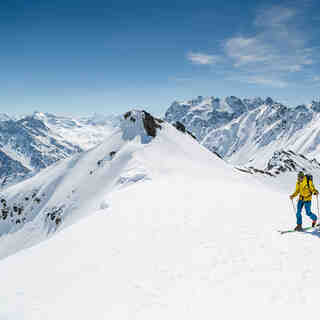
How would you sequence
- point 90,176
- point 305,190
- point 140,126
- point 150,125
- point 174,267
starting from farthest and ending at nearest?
point 150,125
point 140,126
point 90,176
point 305,190
point 174,267

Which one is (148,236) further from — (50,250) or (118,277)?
(50,250)

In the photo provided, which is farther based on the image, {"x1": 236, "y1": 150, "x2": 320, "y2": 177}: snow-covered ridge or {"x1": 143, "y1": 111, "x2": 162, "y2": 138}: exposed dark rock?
{"x1": 236, "y1": 150, "x2": 320, "y2": 177}: snow-covered ridge

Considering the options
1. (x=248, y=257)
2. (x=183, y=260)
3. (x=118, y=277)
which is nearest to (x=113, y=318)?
(x=118, y=277)

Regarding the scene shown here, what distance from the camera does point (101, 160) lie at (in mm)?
57875

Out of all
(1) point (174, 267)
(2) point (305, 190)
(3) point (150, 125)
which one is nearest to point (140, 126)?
(3) point (150, 125)

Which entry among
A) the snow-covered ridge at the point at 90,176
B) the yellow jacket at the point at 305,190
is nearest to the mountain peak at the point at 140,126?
the snow-covered ridge at the point at 90,176

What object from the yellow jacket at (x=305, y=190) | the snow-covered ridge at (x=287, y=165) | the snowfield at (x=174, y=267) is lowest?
the snow-covered ridge at (x=287, y=165)

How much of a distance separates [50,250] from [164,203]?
845 cm

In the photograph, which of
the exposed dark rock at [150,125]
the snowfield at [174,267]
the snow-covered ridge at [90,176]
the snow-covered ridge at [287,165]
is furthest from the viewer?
the snow-covered ridge at [287,165]

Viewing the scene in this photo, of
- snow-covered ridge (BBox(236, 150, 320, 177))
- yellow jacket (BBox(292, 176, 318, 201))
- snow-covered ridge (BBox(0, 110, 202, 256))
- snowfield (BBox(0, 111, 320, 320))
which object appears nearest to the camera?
snowfield (BBox(0, 111, 320, 320))

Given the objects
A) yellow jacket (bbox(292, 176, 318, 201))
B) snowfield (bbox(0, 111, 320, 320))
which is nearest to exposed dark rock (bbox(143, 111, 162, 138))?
snowfield (bbox(0, 111, 320, 320))

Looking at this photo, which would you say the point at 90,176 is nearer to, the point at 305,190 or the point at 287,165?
the point at 305,190

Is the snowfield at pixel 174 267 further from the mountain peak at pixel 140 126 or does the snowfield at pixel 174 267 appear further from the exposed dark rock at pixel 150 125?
the exposed dark rock at pixel 150 125

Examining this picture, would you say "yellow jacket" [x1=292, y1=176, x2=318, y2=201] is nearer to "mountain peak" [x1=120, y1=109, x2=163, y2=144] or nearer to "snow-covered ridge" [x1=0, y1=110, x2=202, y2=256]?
"snow-covered ridge" [x1=0, y1=110, x2=202, y2=256]
